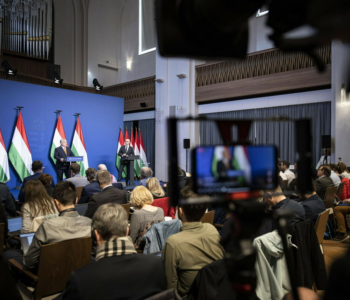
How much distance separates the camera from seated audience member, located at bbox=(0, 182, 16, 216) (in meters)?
3.57

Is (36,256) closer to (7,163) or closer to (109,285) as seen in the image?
(109,285)

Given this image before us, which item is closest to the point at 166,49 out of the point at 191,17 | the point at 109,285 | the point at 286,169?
the point at 191,17

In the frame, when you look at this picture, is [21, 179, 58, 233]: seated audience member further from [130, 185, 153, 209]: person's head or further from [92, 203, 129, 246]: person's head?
[92, 203, 129, 246]: person's head

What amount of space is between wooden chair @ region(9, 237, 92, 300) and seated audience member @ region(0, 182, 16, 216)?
1.66m

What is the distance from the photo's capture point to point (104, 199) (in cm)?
328

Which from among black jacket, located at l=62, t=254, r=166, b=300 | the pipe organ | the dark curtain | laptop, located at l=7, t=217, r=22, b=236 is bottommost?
laptop, located at l=7, t=217, r=22, b=236

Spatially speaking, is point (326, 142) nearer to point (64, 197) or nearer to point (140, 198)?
point (140, 198)

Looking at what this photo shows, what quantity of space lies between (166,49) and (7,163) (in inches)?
290

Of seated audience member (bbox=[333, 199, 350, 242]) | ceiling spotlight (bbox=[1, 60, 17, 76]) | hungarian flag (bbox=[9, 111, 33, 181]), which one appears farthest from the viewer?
ceiling spotlight (bbox=[1, 60, 17, 76])

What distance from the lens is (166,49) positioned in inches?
24.0

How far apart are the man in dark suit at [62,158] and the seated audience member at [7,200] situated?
4048 mm

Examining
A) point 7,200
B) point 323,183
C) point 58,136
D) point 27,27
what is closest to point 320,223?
point 323,183

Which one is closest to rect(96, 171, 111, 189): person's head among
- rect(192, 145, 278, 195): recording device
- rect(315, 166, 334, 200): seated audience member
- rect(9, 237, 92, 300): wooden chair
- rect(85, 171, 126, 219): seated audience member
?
rect(85, 171, 126, 219): seated audience member

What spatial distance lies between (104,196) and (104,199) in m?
0.04
